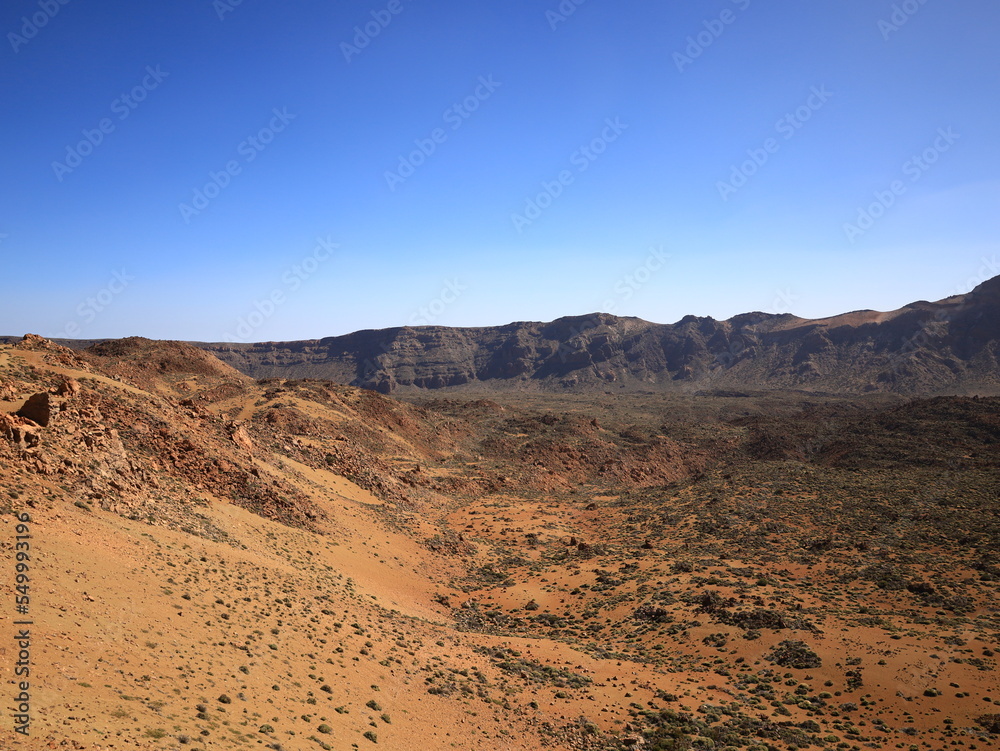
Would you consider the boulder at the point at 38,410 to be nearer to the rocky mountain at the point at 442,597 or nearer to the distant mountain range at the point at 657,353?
the rocky mountain at the point at 442,597

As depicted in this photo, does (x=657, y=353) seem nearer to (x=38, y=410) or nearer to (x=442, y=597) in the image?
(x=442, y=597)

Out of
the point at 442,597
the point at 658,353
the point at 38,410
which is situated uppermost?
the point at 658,353

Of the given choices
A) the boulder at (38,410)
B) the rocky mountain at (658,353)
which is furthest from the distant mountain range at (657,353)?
the boulder at (38,410)

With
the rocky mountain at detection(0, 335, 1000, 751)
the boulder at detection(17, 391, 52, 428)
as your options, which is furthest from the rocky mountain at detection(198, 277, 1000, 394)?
the boulder at detection(17, 391, 52, 428)

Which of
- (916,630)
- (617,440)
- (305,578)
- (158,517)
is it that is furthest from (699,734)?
(617,440)

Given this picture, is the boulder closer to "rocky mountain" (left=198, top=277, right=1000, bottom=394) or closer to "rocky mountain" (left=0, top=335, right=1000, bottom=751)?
"rocky mountain" (left=0, top=335, right=1000, bottom=751)

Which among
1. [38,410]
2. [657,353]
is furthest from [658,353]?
[38,410]
